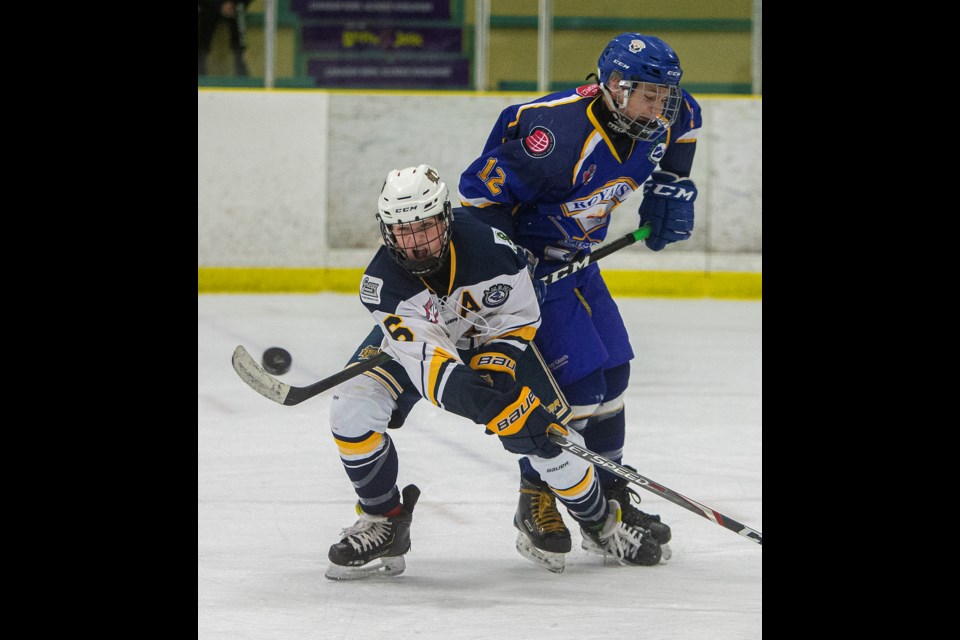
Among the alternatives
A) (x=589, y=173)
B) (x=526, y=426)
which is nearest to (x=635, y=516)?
(x=526, y=426)

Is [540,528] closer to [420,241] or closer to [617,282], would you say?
[420,241]

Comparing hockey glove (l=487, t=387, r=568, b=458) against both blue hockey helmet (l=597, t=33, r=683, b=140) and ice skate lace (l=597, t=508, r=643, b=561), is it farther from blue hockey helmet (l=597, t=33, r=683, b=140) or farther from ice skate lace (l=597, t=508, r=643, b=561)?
blue hockey helmet (l=597, t=33, r=683, b=140)

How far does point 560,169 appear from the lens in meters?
3.02

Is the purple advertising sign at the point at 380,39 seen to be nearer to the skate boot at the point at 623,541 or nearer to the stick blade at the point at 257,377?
the skate boot at the point at 623,541

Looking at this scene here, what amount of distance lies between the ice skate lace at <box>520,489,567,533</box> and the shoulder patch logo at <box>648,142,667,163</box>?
87 centimetres

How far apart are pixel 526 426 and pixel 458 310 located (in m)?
0.33

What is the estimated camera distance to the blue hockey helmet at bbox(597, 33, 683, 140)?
295cm

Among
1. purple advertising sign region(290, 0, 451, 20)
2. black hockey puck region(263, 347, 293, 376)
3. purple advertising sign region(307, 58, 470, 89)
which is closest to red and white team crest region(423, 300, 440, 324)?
black hockey puck region(263, 347, 293, 376)

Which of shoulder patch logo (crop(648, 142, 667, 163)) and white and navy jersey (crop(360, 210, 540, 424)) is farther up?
shoulder patch logo (crop(648, 142, 667, 163))

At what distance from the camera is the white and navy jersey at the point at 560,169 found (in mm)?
3021
